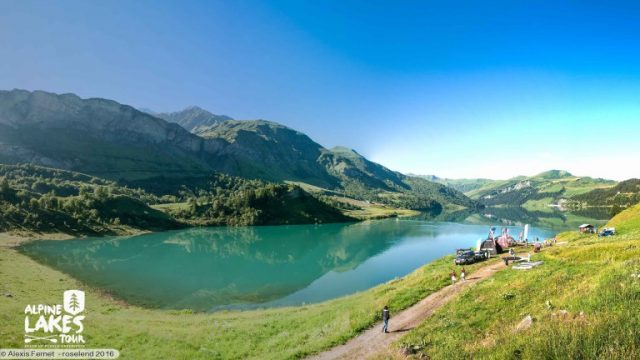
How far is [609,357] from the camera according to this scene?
9.64 metres

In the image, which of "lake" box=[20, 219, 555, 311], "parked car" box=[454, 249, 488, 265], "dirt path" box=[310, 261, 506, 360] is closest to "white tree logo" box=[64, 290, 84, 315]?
"lake" box=[20, 219, 555, 311]

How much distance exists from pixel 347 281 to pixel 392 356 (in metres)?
62.9

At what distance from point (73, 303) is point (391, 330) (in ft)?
150

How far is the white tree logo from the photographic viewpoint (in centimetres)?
4341

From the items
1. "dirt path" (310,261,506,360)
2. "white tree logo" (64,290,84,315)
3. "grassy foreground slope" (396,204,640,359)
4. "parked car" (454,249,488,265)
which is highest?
"grassy foreground slope" (396,204,640,359)

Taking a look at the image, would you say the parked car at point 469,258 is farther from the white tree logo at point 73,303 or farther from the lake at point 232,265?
the white tree logo at point 73,303

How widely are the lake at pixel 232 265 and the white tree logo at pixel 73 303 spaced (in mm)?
8687

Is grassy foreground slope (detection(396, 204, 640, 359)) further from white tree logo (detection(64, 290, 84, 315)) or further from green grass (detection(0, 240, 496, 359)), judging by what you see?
white tree logo (detection(64, 290, 84, 315))

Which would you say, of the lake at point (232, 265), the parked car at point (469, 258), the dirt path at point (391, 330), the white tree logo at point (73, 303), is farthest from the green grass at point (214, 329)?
the lake at point (232, 265)

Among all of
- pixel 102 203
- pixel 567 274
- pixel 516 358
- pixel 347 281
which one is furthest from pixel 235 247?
pixel 516 358

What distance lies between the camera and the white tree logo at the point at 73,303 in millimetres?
43406

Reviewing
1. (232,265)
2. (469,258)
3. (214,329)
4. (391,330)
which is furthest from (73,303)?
(469,258)

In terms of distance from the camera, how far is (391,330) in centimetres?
3002

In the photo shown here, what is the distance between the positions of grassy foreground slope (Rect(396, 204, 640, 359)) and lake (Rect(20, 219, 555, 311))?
4041 centimetres
